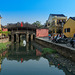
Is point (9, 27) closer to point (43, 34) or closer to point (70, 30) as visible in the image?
point (43, 34)

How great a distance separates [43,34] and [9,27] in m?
12.3

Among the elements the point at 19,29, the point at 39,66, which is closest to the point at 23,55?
the point at 39,66

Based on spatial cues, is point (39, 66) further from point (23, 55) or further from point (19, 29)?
point (19, 29)

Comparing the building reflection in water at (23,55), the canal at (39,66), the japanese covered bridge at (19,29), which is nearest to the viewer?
the canal at (39,66)

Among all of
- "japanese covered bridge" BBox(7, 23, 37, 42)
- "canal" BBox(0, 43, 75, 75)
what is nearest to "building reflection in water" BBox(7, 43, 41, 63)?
"canal" BBox(0, 43, 75, 75)

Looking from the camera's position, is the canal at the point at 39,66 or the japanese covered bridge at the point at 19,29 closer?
the canal at the point at 39,66

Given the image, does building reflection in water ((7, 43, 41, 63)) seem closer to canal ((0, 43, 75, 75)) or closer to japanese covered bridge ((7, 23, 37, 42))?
canal ((0, 43, 75, 75))

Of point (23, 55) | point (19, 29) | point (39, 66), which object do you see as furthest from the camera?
point (19, 29)

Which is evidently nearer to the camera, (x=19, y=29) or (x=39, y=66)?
(x=39, y=66)

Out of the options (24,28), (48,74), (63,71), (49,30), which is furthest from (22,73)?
(49,30)

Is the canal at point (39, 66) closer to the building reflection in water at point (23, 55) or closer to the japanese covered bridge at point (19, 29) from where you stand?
the building reflection in water at point (23, 55)

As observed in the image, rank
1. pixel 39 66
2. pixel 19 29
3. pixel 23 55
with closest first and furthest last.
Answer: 1. pixel 39 66
2. pixel 23 55
3. pixel 19 29

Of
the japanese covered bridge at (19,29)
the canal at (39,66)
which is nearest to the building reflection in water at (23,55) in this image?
the canal at (39,66)

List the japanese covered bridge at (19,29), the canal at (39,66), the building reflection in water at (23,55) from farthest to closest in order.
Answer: the japanese covered bridge at (19,29) < the building reflection in water at (23,55) < the canal at (39,66)
